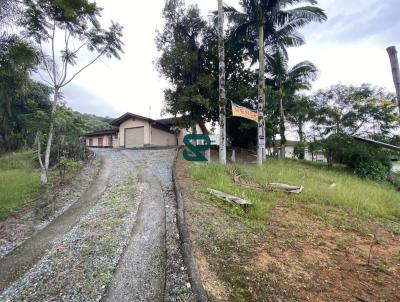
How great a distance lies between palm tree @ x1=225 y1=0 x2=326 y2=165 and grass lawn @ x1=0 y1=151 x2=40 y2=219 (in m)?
10.1

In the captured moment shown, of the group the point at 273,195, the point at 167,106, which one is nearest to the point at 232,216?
the point at 273,195

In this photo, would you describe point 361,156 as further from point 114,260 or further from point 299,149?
point 114,260

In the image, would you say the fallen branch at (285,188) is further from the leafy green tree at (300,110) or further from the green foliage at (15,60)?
the leafy green tree at (300,110)

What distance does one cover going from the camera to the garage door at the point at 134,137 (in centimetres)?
2122

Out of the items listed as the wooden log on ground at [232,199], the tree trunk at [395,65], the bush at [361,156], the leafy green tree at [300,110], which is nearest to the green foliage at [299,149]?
the leafy green tree at [300,110]

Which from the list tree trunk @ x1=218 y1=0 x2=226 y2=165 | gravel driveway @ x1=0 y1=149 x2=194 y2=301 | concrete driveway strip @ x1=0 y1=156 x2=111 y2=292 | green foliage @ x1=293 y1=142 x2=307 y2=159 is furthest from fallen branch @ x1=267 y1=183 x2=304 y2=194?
green foliage @ x1=293 y1=142 x2=307 y2=159

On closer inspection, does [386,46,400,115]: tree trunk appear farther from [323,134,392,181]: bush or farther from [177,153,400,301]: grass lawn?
[323,134,392,181]: bush

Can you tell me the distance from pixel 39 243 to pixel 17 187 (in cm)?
448

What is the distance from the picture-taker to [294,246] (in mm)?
4367

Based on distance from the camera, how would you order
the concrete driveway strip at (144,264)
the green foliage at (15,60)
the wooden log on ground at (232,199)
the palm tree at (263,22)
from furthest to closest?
the palm tree at (263,22) < the green foliage at (15,60) < the wooden log on ground at (232,199) < the concrete driveway strip at (144,264)

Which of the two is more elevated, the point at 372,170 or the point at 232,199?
the point at 372,170

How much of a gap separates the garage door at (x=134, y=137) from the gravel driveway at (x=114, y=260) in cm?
1508

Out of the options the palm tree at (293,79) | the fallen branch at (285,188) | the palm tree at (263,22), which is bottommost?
the fallen branch at (285,188)

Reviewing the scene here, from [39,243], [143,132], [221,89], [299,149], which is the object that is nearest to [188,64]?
[221,89]
